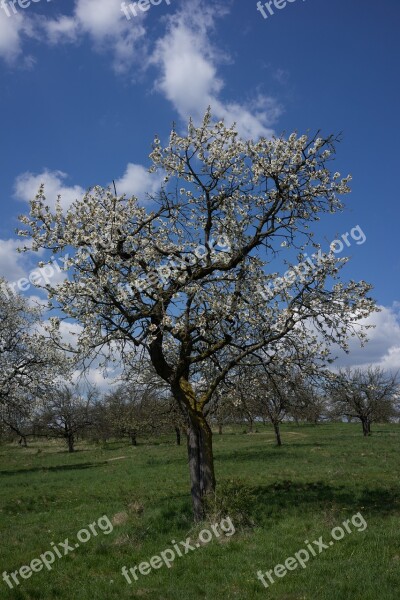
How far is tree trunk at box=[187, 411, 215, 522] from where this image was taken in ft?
46.5

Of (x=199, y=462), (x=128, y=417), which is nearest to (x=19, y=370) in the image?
(x=128, y=417)

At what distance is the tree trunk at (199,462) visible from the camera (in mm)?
14180

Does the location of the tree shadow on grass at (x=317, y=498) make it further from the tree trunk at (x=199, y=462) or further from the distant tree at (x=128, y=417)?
the distant tree at (x=128, y=417)

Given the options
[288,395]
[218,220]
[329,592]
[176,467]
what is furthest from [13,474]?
[329,592]

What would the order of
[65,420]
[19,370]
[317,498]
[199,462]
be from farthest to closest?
[65,420]
[19,370]
[317,498]
[199,462]

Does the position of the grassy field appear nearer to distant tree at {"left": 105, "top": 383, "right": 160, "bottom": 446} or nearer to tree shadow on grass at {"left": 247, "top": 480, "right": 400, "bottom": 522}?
tree shadow on grass at {"left": 247, "top": 480, "right": 400, "bottom": 522}

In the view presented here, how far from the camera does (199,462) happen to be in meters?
14.6

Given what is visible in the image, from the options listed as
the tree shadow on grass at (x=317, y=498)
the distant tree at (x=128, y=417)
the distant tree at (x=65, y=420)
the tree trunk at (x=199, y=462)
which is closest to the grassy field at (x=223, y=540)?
the tree shadow on grass at (x=317, y=498)

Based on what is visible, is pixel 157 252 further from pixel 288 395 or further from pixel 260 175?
pixel 288 395

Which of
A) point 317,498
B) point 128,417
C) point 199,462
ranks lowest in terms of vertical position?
point 317,498

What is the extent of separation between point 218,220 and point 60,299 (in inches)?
208

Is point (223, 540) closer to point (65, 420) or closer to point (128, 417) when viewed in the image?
point (128, 417)

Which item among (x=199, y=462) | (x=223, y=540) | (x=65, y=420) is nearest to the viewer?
(x=223, y=540)

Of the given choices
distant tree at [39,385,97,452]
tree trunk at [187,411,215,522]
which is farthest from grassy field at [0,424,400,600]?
distant tree at [39,385,97,452]
